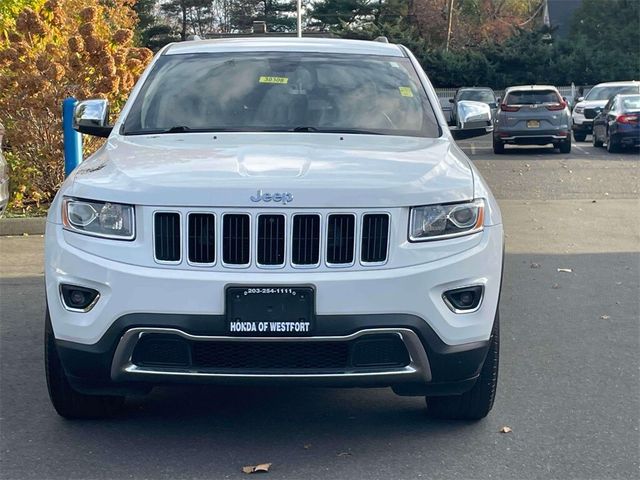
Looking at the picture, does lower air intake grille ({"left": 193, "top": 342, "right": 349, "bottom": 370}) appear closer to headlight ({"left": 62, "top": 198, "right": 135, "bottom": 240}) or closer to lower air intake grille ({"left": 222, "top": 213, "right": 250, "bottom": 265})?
lower air intake grille ({"left": 222, "top": 213, "right": 250, "bottom": 265})

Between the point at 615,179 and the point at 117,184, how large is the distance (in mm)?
15431

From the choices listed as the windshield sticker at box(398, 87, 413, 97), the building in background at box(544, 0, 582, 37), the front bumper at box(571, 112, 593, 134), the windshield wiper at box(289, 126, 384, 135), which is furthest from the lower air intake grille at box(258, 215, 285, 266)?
the building in background at box(544, 0, 582, 37)

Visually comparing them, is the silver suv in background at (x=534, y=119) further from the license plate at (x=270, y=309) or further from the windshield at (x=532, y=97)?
the license plate at (x=270, y=309)

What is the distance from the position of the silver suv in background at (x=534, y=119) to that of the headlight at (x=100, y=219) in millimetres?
A: 20941

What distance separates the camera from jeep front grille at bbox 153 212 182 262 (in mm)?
4586

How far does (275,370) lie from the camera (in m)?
4.62

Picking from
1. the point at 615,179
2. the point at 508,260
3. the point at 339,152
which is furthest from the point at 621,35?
the point at 339,152

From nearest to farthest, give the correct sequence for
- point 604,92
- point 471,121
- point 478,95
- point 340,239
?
1. point 340,239
2. point 471,121
3. point 604,92
4. point 478,95

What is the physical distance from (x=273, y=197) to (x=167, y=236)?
48cm

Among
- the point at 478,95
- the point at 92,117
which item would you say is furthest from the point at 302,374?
the point at 478,95

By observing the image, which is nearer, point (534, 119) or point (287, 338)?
point (287, 338)

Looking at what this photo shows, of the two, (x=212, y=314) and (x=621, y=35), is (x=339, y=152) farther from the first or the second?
(x=621, y=35)

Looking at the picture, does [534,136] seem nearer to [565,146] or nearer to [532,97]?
[565,146]

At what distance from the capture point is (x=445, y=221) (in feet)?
15.4
